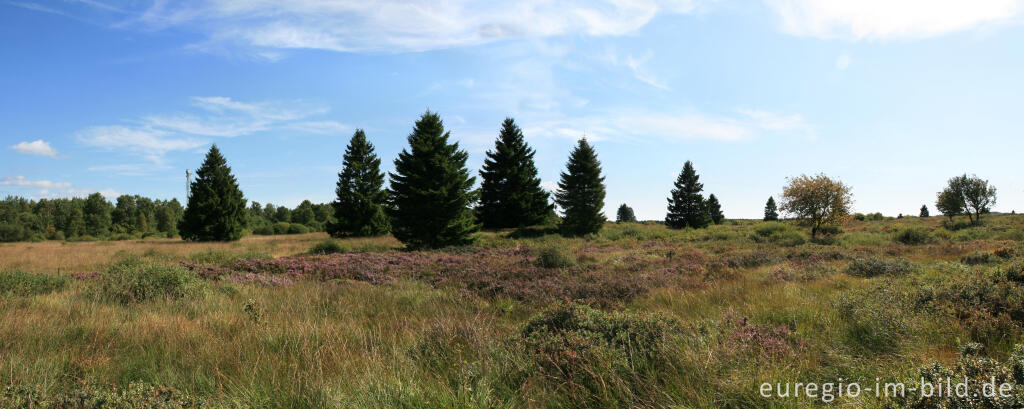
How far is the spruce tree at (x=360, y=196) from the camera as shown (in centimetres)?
3816

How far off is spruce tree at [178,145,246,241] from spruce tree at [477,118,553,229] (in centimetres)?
2323

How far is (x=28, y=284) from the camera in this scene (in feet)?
25.1

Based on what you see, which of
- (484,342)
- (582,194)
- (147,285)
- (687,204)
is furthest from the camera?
(687,204)

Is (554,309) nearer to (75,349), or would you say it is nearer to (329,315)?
(329,315)

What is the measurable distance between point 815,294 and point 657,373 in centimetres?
520

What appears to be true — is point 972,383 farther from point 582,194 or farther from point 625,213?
point 625,213

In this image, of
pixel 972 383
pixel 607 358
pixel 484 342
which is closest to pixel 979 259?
pixel 972 383

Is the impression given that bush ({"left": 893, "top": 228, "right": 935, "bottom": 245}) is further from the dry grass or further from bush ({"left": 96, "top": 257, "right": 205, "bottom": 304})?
bush ({"left": 96, "top": 257, "right": 205, "bottom": 304})

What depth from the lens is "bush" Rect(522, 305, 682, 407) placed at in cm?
293

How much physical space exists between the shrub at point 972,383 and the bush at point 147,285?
368 inches

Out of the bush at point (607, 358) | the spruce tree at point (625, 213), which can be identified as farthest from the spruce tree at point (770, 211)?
the bush at point (607, 358)

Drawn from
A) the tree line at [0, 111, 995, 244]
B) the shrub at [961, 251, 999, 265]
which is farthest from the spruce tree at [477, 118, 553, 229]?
the shrub at [961, 251, 999, 265]

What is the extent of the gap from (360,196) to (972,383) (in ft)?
130

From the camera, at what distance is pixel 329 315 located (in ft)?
19.4
